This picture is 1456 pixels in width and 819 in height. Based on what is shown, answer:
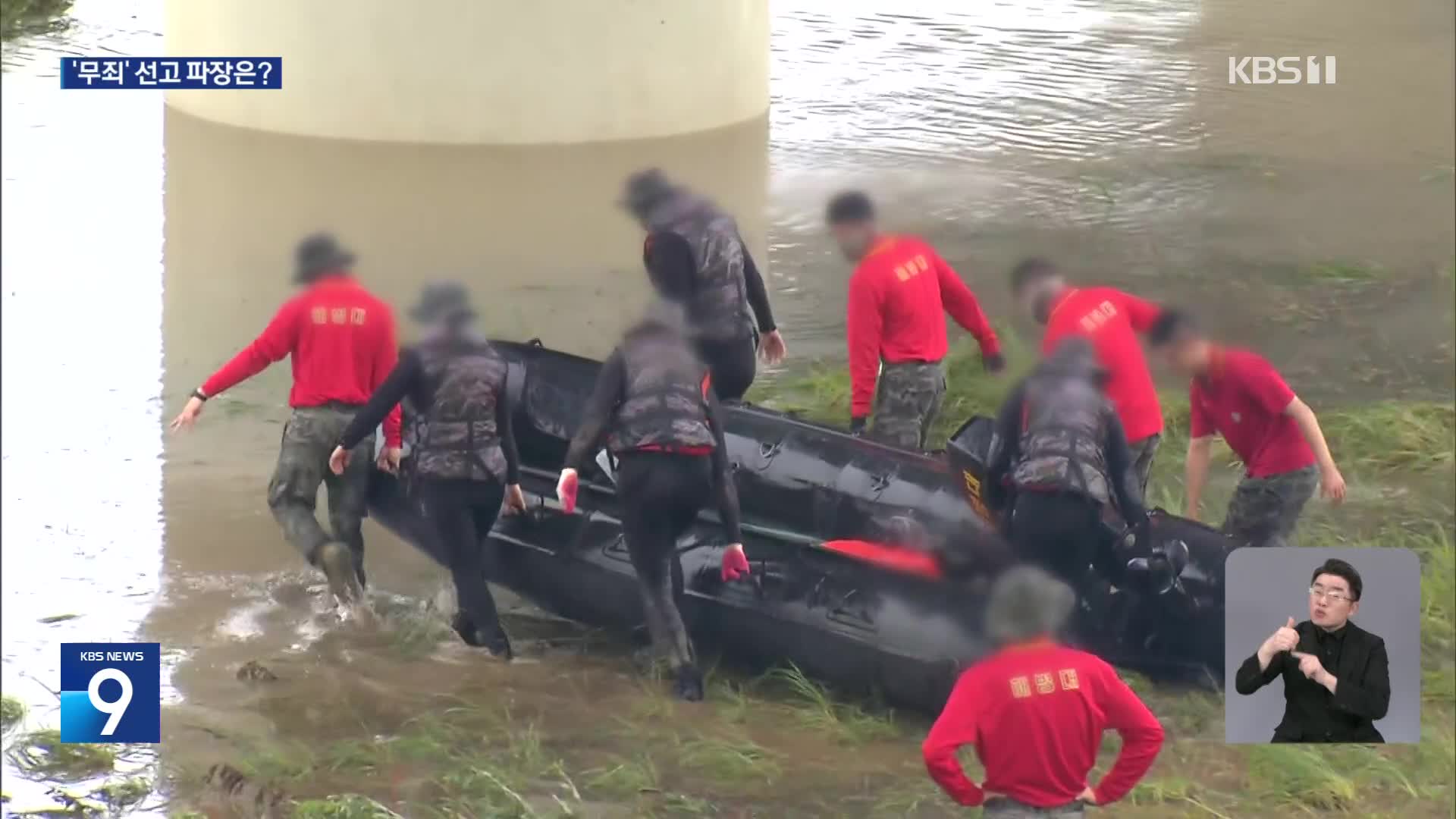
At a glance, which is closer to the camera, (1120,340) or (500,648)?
(1120,340)

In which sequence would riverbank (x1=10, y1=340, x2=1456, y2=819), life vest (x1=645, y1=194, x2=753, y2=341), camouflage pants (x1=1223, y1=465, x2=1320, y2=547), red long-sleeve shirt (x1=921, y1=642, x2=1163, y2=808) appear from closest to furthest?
red long-sleeve shirt (x1=921, y1=642, x2=1163, y2=808) < riverbank (x1=10, y1=340, x2=1456, y2=819) < camouflage pants (x1=1223, y1=465, x2=1320, y2=547) < life vest (x1=645, y1=194, x2=753, y2=341)

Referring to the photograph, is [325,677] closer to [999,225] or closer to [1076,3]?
[999,225]

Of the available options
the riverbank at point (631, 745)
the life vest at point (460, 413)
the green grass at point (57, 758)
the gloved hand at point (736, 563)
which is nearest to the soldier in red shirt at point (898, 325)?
the riverbank at point (631, 745)

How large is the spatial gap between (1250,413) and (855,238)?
52.7 inches

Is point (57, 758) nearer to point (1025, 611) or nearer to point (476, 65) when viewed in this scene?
point (476, 65)

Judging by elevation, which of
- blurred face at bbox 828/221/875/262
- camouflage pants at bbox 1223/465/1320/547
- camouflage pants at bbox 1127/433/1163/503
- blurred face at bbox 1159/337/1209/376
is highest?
blurred face at bbox 828/221/875/262

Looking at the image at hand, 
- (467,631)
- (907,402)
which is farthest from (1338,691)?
(467,631)

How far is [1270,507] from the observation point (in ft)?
20.5

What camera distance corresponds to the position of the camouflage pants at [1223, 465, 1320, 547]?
623 cm

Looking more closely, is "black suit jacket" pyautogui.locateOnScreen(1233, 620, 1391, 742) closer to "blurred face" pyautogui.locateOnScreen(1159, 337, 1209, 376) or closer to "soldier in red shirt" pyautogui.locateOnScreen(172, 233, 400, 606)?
"blurred face" pyautogui.locateOnScreen(1159, 337, 1209, 376)

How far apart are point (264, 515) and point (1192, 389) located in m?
2.96

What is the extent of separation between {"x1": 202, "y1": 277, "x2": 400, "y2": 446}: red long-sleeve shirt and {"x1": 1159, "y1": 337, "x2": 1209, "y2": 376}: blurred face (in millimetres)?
2382

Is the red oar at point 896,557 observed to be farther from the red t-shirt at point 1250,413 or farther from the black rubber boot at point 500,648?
the black rubber boot at point 500,648

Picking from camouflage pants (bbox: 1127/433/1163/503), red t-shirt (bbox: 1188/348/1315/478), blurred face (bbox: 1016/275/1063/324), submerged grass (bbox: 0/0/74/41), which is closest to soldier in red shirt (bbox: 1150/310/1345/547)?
red t-shirt (bbox: 1188/348/1315/478)
